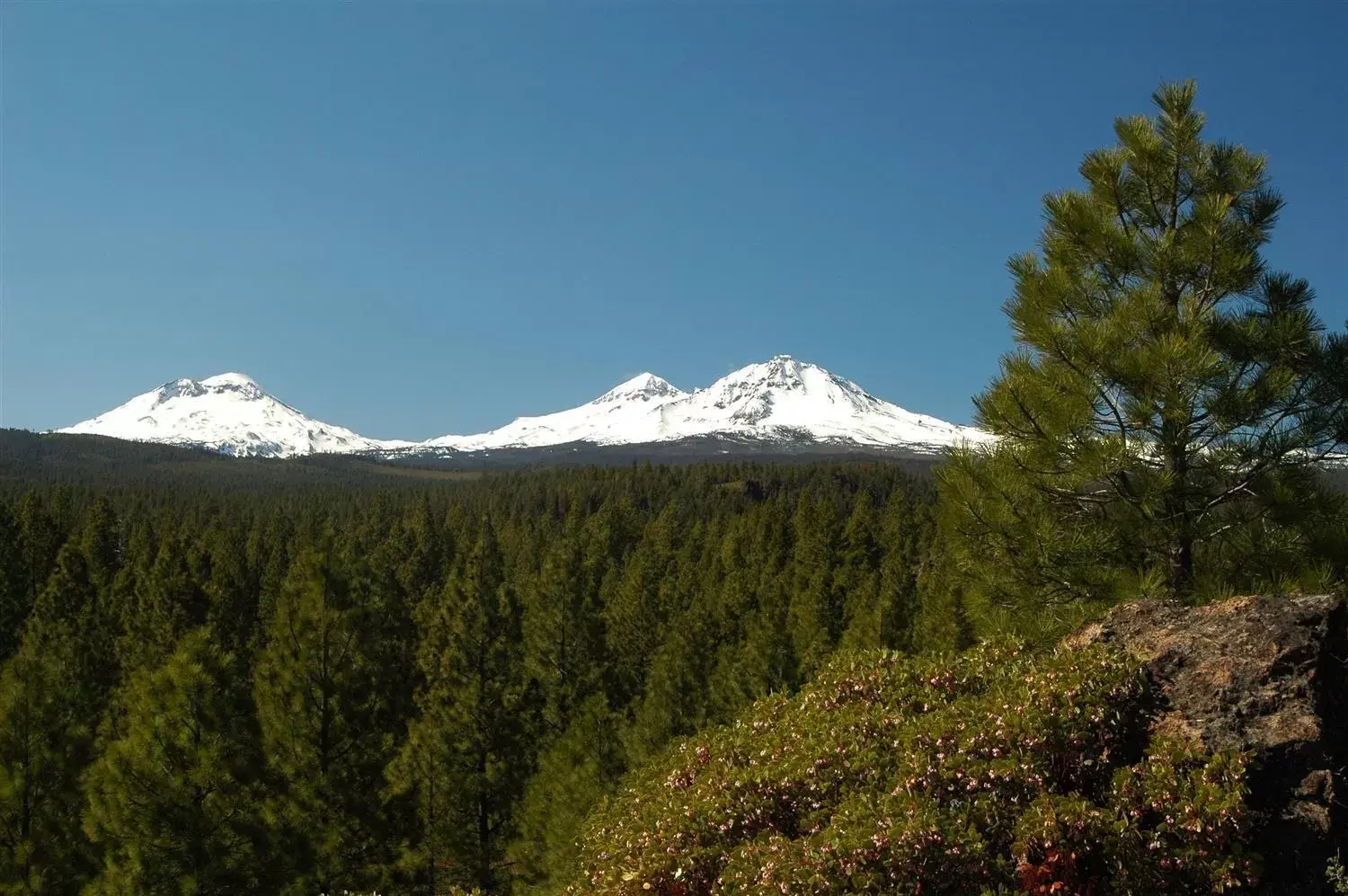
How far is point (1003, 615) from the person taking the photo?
28.6ft

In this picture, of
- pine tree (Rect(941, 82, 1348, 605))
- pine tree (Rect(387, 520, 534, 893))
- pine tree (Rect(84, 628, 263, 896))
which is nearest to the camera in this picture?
pine tree (Rect(941, 82, 1348, 605))

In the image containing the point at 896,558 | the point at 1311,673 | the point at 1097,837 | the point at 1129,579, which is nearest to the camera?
the point at 1097,837

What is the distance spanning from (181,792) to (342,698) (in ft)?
12.7

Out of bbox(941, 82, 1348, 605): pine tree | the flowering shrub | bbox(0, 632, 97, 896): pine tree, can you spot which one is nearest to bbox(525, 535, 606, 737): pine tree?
bbox(0, 632, 97, 896): pine tree

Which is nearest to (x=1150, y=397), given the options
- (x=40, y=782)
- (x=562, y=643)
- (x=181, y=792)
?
(x=181, y=792)

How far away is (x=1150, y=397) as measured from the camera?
27.0 feet

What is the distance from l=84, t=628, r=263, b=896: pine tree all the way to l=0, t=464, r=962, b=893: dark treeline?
38 millimetres

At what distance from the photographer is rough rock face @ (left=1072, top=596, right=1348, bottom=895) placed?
206 inches

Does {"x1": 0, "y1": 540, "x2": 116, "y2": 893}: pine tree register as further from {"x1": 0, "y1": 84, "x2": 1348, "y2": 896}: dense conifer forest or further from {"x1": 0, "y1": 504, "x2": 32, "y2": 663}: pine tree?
{"x1": 0, "y1": 504, "x2": 32, "y2": 663}: pine tree

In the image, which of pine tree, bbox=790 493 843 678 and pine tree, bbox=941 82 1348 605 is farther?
pine tree, bbox=790 493 843 678

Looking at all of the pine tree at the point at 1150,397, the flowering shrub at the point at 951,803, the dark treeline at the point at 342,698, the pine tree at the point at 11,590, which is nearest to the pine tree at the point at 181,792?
the dark treeline at the point at 342,698

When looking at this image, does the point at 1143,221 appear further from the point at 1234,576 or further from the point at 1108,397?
the point at 1234,576

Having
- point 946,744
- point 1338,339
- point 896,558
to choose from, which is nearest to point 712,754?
point 946,744

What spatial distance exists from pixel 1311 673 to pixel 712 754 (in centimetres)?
437
